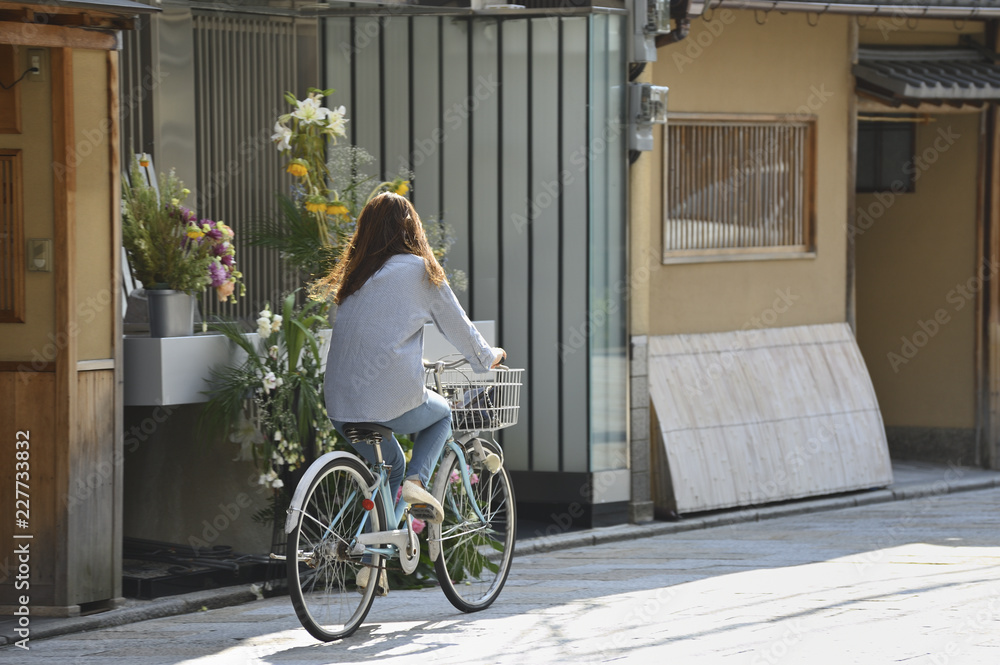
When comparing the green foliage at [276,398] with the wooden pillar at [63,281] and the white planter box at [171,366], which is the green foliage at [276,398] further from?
the wooden pillar at [63,281]

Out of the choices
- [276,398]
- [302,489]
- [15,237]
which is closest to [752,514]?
[276,398]

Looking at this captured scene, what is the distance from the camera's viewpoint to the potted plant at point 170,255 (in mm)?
8125

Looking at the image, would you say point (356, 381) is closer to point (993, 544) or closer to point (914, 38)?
point (993, 544)

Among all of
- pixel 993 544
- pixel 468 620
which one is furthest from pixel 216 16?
pixel 993 544

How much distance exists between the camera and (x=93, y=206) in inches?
300

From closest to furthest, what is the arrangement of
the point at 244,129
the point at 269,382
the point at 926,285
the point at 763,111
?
the point at 269,382, the point at 244,129, the point at 763,111, the point at 926,285

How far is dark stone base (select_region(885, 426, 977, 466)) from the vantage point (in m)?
14.5

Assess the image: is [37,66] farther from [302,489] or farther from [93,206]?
[302,489]

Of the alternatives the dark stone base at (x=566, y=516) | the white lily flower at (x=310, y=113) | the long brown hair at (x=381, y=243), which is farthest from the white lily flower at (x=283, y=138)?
the dark stone base at (x=566, y=516)

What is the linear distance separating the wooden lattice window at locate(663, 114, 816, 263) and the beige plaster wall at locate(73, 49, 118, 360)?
5.49 meters

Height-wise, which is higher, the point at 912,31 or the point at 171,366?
the point at 912,31

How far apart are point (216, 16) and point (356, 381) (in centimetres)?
507

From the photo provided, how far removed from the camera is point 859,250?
15.1 metres

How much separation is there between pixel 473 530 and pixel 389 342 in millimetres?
1294
